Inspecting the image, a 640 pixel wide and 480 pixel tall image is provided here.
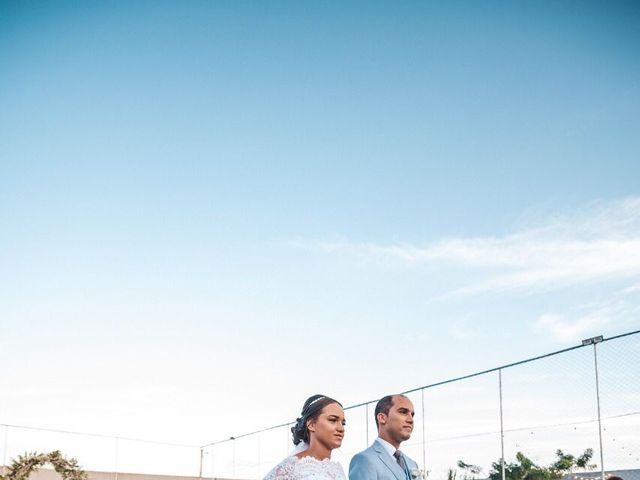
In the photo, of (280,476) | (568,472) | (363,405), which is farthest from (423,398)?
(280,476)

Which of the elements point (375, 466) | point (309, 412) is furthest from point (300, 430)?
point (375, 466)

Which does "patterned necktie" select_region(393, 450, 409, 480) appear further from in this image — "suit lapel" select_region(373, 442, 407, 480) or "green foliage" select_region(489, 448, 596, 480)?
"green foliage" select_region(489, 448, 596, 480)

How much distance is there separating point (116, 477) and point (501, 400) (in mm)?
14533

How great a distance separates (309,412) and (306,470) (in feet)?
1.14

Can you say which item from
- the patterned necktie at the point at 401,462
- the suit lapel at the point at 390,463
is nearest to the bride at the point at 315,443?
the suit lapel at the point at 390,463

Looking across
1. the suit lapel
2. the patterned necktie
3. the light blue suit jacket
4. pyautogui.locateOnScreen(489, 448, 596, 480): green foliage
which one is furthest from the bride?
pyautogui.locateOnScreen(489, 448, 596, 480): green foliage

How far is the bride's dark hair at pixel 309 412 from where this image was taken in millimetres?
3656

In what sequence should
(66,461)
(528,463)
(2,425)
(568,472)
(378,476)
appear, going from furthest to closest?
(2,425) < (528,463) < (568,472) < (66,461) < (378,476)

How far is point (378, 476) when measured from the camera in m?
4.09

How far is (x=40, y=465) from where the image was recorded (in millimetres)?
6926

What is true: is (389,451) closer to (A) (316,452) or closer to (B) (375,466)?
(B) (375,466)

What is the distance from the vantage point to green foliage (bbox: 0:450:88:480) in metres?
6.41

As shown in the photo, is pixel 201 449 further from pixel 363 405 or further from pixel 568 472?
pixel 568 472

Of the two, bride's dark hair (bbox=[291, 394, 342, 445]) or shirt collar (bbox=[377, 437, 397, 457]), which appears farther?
shirt collar (bbox=[377, 437, 397, 457])
